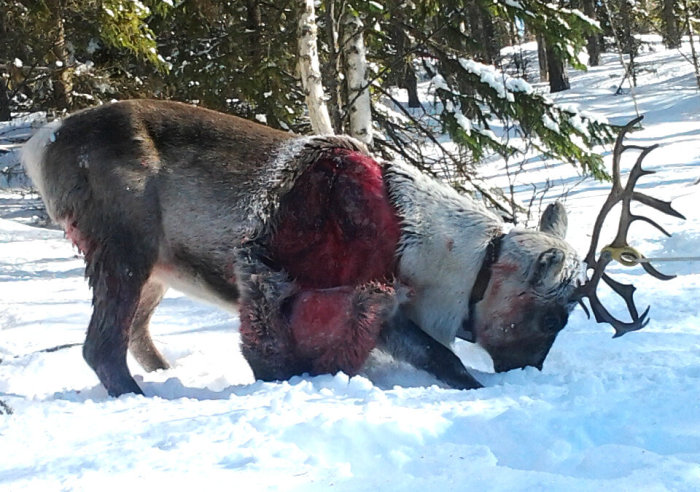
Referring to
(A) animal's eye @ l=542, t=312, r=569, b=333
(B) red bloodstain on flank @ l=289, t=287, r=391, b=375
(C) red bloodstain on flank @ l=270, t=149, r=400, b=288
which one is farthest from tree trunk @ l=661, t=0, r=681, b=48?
(B) red bloodstain on flank @ l=289, t=287, r=391, b=375

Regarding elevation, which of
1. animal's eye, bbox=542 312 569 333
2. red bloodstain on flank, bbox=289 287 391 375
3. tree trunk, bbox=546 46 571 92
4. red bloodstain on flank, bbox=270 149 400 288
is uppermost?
red bloodstain on flank, bbox=270 149 400 288

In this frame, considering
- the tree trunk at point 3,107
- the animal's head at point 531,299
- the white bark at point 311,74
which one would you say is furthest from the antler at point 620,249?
the tree trunk at point 3,107

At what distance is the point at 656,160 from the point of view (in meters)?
15.9

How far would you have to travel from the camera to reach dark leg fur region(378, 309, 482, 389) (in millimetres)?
4320

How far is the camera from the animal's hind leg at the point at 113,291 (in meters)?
4.52

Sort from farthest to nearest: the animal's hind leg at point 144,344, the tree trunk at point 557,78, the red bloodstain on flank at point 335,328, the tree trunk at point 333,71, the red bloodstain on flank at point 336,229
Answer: the tree trunk at point 557,78, the tree trunk at point 333,71, the animal's hind leg at point 144,344, the red bloodstain on flank at point 336,229, the red bloodstain on flank at point 335,328

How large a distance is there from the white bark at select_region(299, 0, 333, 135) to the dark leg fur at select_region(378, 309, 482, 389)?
3.82 m

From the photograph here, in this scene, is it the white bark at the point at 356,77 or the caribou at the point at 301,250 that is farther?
the white bark at the point at 356,77

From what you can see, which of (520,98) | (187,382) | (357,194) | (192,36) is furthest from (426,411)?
(192,36)

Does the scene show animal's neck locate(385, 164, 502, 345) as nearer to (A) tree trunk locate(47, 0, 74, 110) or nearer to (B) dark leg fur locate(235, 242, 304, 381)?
(B) dark leg fur locate(235, 242, 304, 381)

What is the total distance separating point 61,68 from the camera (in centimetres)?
1030

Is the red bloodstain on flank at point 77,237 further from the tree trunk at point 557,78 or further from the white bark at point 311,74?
the tree trunk at point 557,78

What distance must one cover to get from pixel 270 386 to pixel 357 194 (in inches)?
47.9

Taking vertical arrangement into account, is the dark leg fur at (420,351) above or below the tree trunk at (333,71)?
below
